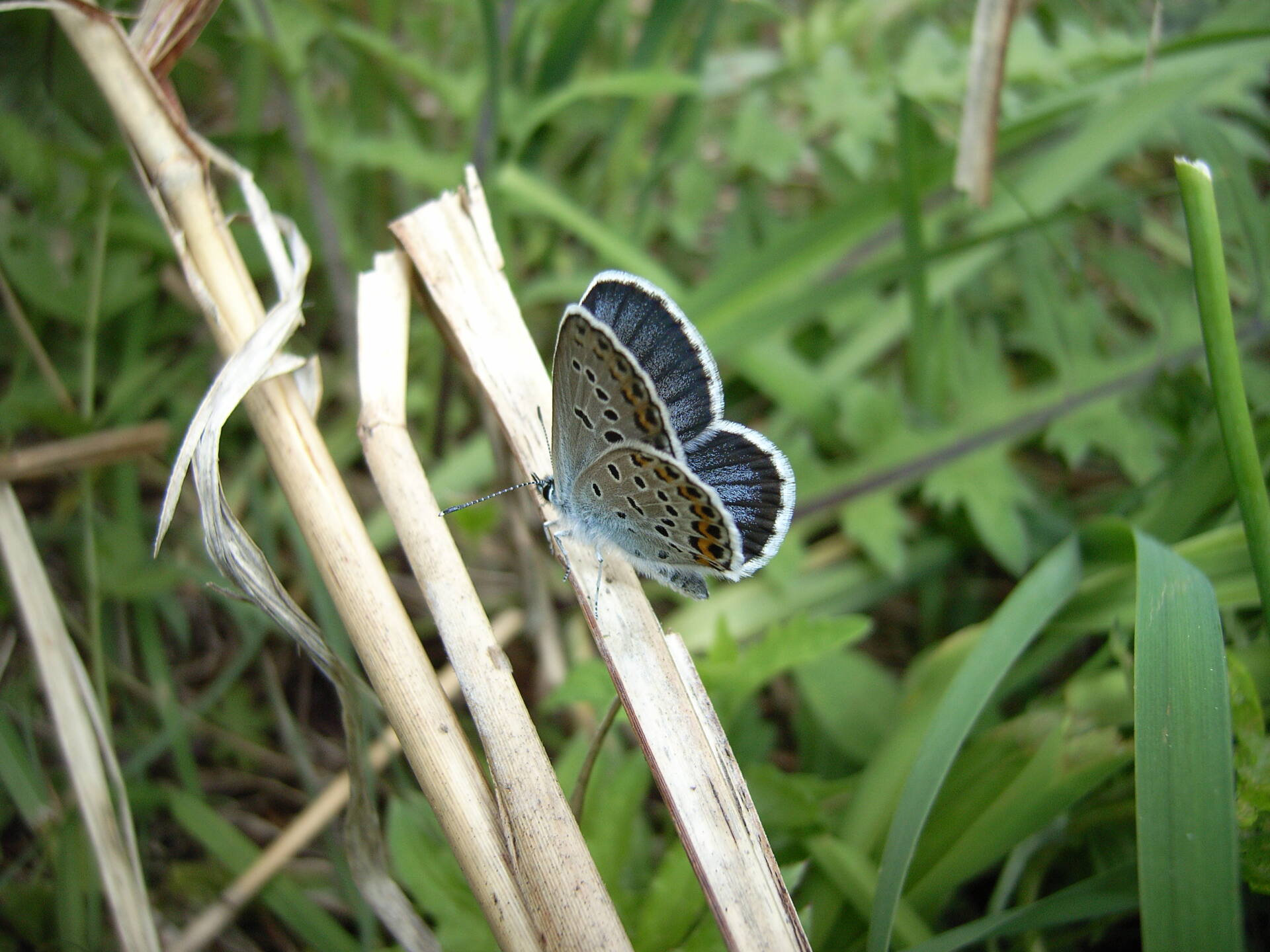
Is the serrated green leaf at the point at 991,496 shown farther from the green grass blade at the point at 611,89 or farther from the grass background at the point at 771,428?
the green grass blade at the point at 611,89

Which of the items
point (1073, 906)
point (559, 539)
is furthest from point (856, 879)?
point (559, 539)

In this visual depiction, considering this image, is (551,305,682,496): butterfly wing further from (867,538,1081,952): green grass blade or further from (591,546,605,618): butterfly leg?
(867,538,1081,952): green grass blade

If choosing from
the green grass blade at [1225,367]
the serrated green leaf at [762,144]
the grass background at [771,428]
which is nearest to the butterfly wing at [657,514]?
the grass background at [771,428]

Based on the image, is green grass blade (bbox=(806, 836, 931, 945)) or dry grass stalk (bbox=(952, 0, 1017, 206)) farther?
dry grass stalk (bbox=(952, 0, 1017, 206))

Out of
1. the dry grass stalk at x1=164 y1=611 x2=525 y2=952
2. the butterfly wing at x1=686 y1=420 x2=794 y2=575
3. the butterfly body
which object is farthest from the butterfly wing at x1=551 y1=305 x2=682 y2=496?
the dry grass stalk at x1=164 y1=611 x2=525 y2=952

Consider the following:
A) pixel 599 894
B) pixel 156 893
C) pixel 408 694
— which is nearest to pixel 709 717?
pixel 599 894

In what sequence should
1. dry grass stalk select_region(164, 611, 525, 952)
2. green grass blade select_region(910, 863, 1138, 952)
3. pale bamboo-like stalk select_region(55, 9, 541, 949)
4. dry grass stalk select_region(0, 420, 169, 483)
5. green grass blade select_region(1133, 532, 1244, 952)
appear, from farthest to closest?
dry grass stalk select_region(0, 420, 169, 483), dry grass stalk select_region(164, 611, 525, 952), green grass blade select_region(910, 863, 1138, 952), pale bamboo-like stalk select_region(55, 9, 541, 949), green grass blade select_region(1133, 532, 1244, 952)

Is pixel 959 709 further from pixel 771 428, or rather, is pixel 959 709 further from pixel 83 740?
pixel 83 740
